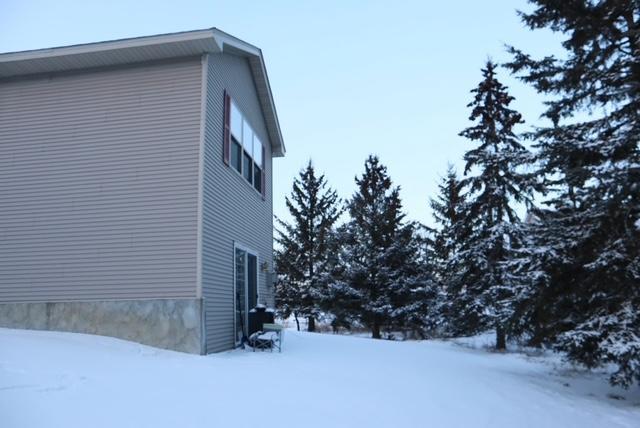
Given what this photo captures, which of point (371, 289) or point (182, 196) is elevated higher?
point (182, 196)

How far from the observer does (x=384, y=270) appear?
1914cm

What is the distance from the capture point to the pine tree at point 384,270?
1889 centimetres

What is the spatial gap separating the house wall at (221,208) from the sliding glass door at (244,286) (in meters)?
0.30

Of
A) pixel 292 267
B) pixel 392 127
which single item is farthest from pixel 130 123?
pixel 292 267

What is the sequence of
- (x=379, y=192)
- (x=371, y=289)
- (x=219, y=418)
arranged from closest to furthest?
(x=219, y=418) < (x=371, y=289) < (x=379, y=192)

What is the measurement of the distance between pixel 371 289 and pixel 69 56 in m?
14.5

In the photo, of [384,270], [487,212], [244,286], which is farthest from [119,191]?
[384,270]

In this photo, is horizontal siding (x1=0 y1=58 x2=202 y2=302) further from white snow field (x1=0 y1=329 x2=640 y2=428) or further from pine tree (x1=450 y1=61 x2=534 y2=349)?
pine tree (x1=450 y1=61 x2=534 y2=349)

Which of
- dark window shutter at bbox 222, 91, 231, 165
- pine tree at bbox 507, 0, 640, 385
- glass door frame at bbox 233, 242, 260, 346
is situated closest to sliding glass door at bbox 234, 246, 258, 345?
glass door frame at bbox 233, 242, 260, 346

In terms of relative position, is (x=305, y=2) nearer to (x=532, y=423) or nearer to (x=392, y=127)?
(x=392, y=127)

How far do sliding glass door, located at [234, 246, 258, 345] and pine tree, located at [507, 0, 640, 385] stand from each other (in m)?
5.99

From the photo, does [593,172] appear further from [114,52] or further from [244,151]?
[114,52]

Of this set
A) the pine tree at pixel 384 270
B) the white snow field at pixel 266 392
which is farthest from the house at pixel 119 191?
the pine tree at pixel 384 270

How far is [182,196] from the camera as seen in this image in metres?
8.02
